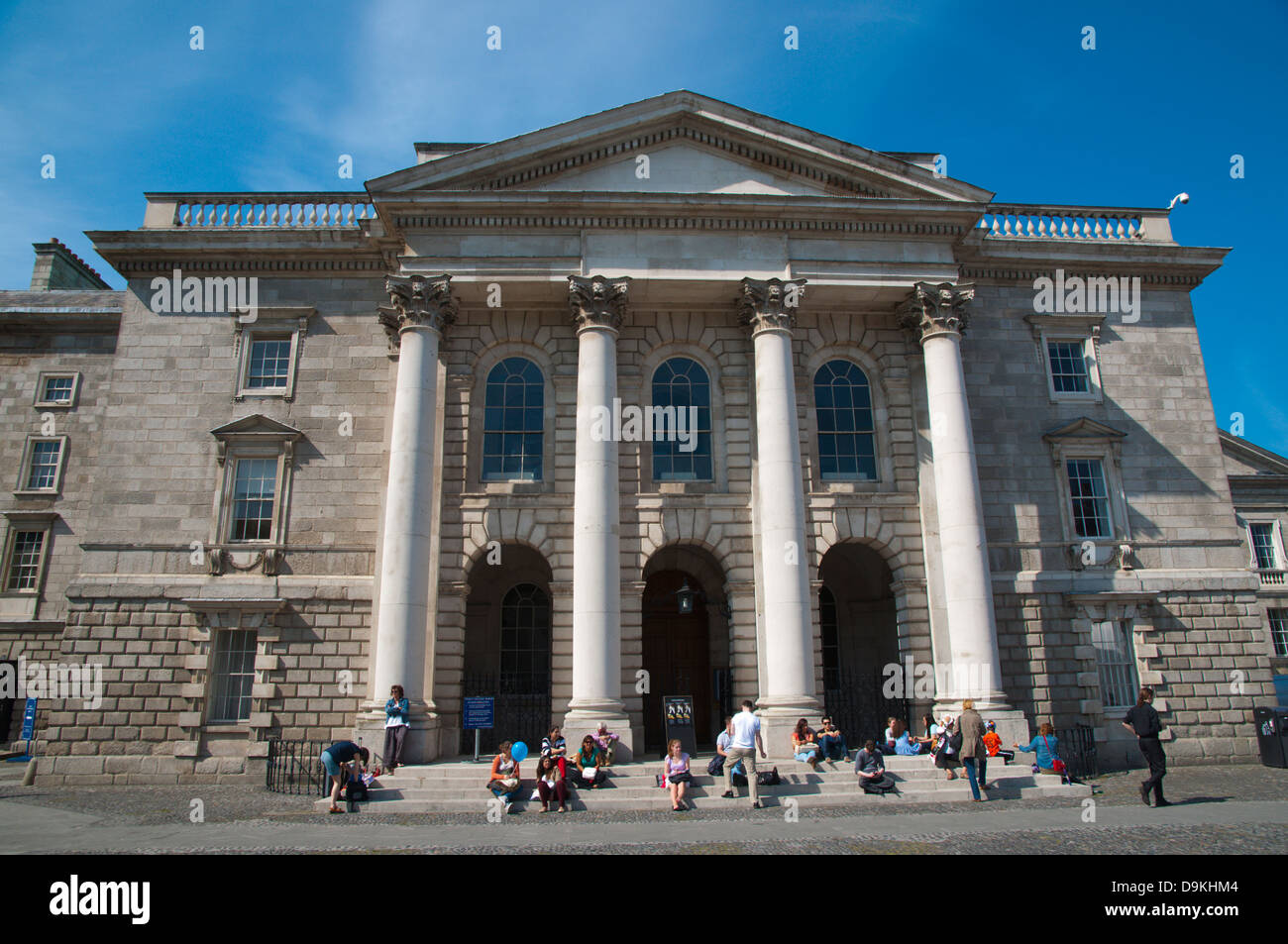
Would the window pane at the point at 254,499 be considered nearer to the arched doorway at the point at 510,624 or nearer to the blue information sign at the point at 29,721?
the arched doorway at the point at 510,624

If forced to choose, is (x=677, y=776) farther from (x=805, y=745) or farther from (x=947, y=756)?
(x=947, y=756)

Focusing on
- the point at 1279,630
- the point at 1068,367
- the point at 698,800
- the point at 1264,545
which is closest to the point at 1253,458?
the point at 1264,545

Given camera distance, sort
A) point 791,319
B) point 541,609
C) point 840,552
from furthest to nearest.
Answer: point 840,552
point 541,609
point 791,319

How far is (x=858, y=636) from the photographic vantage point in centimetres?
2228

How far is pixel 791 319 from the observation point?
20141 millimetres

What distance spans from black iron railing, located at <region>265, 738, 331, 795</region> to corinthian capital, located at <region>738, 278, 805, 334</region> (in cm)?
1360

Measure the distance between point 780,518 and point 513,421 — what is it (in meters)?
7.14

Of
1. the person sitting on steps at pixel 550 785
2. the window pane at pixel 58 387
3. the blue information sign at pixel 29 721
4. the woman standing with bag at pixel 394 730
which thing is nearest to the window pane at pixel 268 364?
the window pane at pixel 58 387

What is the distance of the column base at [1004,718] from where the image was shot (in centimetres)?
1720

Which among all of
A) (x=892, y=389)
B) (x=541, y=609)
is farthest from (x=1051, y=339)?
(x=541, y=609)

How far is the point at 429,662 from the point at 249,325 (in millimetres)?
10116

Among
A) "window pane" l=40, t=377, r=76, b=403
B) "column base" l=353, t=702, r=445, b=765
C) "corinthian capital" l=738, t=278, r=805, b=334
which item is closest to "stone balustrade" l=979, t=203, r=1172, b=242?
"corinthian capital" l=738, t=278, r=805, b=334

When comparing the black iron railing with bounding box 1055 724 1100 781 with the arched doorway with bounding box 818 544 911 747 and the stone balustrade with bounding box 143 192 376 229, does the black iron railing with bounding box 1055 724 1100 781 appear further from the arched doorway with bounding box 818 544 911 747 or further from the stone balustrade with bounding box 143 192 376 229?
the stone balustrade with bounding box 143 192 376 229

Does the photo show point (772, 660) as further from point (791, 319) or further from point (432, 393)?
point (432, 393)
